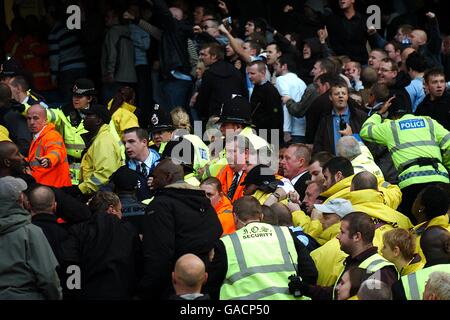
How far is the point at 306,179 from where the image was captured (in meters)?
13.2

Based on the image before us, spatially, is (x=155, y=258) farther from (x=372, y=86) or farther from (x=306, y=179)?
(x=372, y=86)

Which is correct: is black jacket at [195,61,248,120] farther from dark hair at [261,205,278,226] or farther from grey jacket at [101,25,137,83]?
dark hair at [261,205,278,226]

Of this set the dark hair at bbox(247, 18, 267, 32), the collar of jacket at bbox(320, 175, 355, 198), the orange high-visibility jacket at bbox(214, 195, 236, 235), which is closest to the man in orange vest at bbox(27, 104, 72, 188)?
the orange high-visibility jacket at bbox(214, 195, 236, 235)

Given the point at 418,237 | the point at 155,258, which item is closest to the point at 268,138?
the point at 418,237

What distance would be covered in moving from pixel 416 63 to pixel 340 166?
14.8 feet

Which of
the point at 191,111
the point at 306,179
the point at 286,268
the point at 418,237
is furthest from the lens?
the point at 191,111

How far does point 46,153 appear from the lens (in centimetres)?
1345

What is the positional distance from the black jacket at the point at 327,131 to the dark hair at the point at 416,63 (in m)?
1.77

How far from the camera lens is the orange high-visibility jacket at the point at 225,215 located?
11415 millimetres

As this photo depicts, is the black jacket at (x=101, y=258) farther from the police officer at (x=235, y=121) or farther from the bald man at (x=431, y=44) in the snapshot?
the bald man at (x=431, y=44)

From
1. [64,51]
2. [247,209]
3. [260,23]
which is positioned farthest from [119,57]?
[247,209]

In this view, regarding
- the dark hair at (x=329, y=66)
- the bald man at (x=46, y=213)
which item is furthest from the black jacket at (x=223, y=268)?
the dark hair at (x=329, y=66)

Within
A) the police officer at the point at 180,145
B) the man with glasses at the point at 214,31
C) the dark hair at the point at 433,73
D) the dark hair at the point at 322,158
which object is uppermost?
the man with glasses at the point at 214,31
